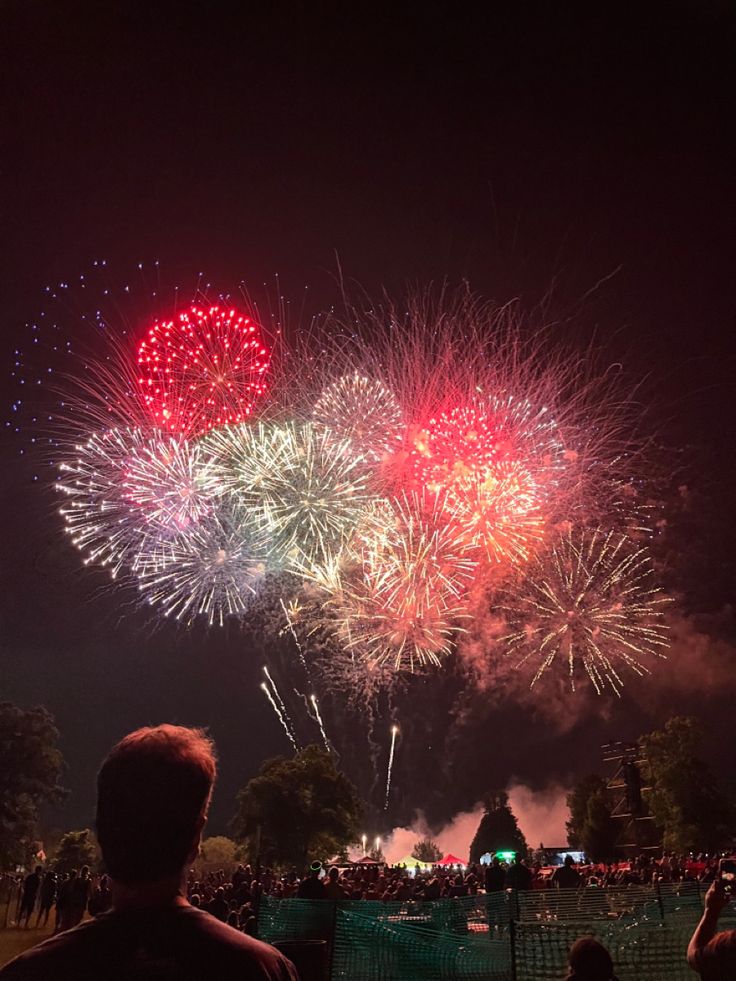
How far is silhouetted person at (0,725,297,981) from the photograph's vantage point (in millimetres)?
1789

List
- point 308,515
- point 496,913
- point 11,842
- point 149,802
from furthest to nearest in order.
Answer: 1. point 11,842
2. point 308,515
3. point 496,913
4. point 149,802

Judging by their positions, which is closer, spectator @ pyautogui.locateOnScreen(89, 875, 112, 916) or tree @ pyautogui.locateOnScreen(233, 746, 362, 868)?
spectator @ pyautogui.locateOnScreen(89, 875, 112, 916)

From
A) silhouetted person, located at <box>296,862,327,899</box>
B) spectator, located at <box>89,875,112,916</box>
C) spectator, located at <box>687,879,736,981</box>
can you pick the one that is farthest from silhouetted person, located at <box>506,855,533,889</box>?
spectator, located at <box>687,879,736,981</box>

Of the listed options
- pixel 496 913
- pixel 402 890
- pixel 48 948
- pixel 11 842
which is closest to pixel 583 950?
pixel 48 948

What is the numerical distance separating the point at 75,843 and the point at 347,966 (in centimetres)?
4786

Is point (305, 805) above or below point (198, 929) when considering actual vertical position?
above

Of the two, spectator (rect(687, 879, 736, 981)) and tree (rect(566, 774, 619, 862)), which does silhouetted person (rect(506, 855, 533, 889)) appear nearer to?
spectator (rect(687, 879, 736, 981))

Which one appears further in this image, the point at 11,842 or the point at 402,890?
the point at 11,842

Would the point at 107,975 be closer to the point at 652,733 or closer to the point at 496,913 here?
the point at 496,913

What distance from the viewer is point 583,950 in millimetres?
3566

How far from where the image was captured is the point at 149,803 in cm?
200

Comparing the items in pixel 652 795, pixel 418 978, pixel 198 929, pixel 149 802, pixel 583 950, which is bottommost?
pixel 418 978

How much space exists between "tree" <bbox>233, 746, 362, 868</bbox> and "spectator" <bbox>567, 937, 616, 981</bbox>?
47.2 metres

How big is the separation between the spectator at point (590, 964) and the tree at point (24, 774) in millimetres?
39858
